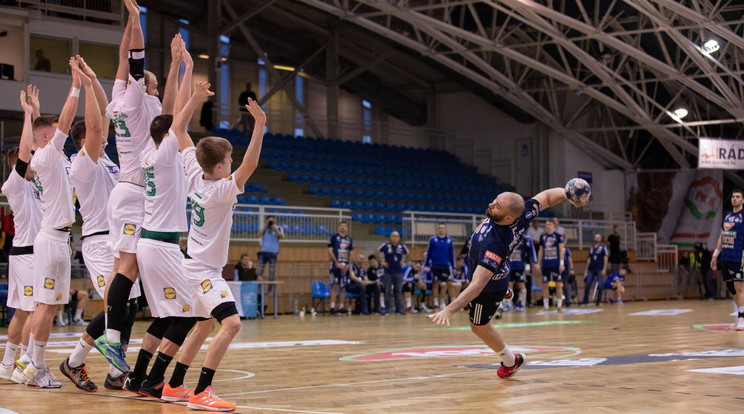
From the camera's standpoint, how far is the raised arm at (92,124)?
683 cm

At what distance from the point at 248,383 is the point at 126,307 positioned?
116 centimetres

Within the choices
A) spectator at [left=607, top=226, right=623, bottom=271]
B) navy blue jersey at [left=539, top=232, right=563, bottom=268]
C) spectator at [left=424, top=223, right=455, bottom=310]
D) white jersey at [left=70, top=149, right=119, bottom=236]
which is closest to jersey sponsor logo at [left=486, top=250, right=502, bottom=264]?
white jersey at [left=70, top=149, right=119, bottom=236]

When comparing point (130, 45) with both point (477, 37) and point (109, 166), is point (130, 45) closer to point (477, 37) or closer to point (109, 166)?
point (109, 166)

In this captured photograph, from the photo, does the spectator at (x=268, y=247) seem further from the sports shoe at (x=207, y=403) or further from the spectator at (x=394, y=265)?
the sports shoe at (x=207, y=403)

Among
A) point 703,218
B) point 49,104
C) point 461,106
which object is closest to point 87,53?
point 49,104

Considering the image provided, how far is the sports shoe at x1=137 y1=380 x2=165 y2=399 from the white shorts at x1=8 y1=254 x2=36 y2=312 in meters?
1.71

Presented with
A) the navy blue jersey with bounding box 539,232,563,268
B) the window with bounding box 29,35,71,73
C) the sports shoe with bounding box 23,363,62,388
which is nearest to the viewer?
the sports shoe with bounding box 23,363,62,388

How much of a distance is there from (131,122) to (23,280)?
1766 millimetres

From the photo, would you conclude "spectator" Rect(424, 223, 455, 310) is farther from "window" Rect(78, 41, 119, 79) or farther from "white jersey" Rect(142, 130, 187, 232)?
"white jersey" Rect(142, 130, 187, 232)

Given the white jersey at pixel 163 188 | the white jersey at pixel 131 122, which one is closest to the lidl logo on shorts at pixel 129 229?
the white jersey at pixel 163 188

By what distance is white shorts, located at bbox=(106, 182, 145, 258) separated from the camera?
260 inches

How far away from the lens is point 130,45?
22.2 ft

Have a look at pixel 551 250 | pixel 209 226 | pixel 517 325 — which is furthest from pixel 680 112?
pixel 209 226

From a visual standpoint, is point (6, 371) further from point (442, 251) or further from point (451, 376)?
point (442, 251)
